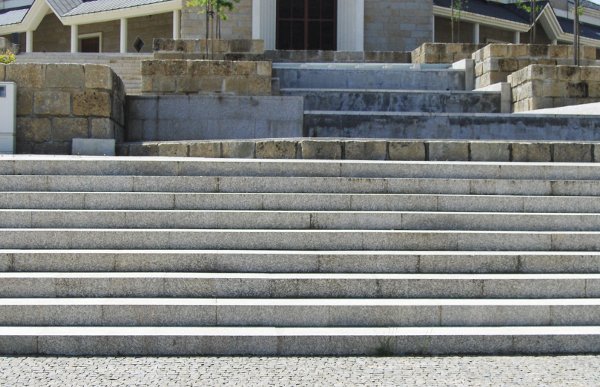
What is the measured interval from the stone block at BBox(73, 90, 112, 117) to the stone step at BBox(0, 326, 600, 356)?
17.0 feet

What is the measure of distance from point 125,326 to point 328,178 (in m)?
2.71

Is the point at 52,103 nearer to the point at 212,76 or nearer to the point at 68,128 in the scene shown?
the point at 68,128

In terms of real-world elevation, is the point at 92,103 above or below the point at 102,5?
below

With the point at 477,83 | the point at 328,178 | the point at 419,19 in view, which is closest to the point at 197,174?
the point at 328,178

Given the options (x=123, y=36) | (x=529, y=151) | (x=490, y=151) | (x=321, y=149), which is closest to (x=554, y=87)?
(x=529, y=151)

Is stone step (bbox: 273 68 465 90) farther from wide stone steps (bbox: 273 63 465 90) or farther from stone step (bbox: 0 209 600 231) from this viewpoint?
stone step (bbox: 0 209 600 231)

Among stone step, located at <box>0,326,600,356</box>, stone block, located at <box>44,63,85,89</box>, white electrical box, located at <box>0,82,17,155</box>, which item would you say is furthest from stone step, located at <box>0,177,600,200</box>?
stone block, located at <box>44,63,85,89</box>

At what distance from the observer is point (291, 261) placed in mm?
6574

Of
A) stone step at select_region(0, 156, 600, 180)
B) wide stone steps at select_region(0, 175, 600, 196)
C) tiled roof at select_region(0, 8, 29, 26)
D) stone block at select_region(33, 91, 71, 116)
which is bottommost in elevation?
wide stone steps at select_region(0, 175, 600, 196)

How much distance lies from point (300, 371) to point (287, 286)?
3.54 ft

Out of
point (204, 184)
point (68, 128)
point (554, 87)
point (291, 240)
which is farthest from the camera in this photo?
point (554, 87)

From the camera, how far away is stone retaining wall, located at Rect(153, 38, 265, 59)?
1683 centimetres

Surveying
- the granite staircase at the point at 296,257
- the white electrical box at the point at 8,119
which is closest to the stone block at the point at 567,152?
the granite staircase at the point at 296,257

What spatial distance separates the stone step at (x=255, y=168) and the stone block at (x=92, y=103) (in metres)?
2.45
